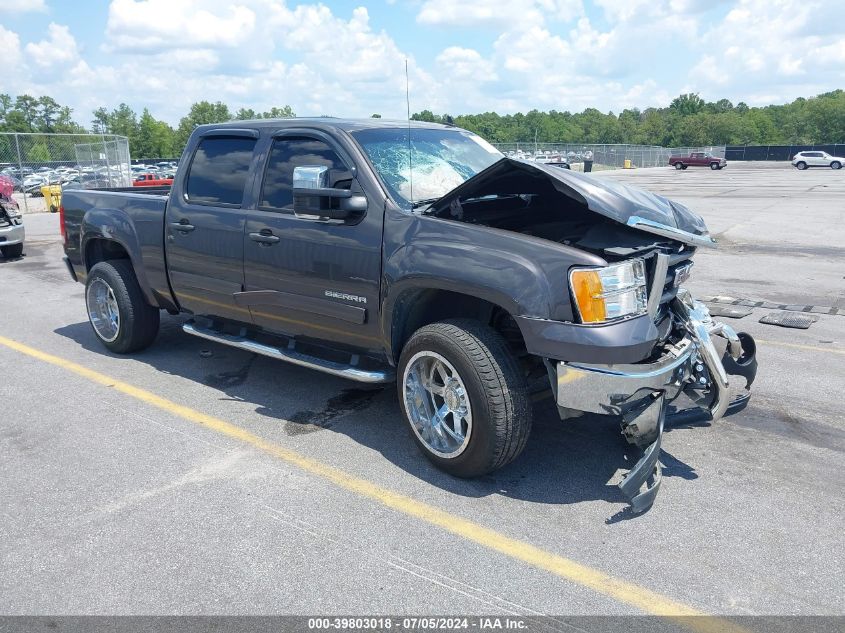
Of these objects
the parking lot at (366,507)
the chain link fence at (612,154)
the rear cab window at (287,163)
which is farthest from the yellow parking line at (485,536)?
the chain link fence at (612,154)

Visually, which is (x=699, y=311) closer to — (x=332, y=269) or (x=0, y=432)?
(x=332, y=269)

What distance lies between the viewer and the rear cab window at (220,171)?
5113 millimetres

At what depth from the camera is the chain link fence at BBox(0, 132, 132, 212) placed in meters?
23.6

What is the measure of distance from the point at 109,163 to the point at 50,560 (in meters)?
24.6

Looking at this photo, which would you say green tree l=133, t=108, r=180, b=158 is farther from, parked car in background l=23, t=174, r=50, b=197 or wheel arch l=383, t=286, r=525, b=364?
wheel arch l=383, t=286, r=525, b=364

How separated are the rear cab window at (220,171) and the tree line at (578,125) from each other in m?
68.7

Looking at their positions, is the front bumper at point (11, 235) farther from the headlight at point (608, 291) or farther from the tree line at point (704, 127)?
the tree line at point (704, 127)

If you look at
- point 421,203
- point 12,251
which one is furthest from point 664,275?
point 12,251

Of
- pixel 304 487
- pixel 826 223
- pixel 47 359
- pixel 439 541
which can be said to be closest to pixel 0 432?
pixel 47 359

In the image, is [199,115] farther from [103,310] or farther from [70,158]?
[103,310]

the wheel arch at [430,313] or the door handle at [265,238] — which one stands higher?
the door handle at [265,238]

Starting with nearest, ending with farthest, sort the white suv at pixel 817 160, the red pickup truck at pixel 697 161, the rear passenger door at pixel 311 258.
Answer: the rear passenger door at pixel 311 258 → the white suv at pixel 817 160 → the red pickup truck at pixel 697 161

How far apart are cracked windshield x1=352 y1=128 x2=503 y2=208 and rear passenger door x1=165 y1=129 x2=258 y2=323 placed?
1036mm

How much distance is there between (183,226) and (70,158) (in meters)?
25.3
